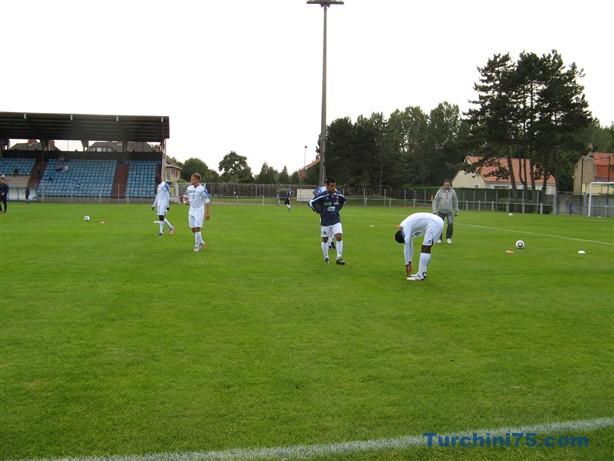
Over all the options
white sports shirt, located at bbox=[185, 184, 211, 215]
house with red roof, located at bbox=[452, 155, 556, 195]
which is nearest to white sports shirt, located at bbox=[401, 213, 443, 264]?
white sports shirt, located at bbox=[185, 184, 211, 215]

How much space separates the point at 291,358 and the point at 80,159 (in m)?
59.2

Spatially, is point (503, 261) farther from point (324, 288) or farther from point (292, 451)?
point (292, 451)

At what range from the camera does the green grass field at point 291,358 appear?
386cm

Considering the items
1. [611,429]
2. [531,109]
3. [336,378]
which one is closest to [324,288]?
[336,378]

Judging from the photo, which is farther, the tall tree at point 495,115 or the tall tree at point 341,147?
the tall tree at point 341,147

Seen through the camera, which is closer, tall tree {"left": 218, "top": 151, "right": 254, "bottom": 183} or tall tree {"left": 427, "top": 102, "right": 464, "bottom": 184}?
tall tree {"left": 427, "top": 102, "right": 464, "bottom": 184}

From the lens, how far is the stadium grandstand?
5134 centimetres

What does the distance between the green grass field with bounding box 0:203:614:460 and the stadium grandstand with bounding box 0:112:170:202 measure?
145 feet

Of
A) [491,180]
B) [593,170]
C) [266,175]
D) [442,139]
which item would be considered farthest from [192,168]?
[593,170]

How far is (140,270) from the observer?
35.1ft

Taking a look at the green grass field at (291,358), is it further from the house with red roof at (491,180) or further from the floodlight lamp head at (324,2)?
the house with red roof at (491,180)

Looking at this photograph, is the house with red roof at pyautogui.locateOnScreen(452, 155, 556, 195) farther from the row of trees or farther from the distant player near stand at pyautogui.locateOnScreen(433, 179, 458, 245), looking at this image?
the distant player near stand at pyautogui.locateOnScreen(433, 179, 458, 245)

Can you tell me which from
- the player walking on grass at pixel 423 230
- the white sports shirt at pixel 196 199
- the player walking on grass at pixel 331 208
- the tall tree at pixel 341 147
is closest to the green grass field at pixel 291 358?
the player walking on grass at pixel 423 230

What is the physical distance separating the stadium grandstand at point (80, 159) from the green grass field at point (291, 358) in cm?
4407
